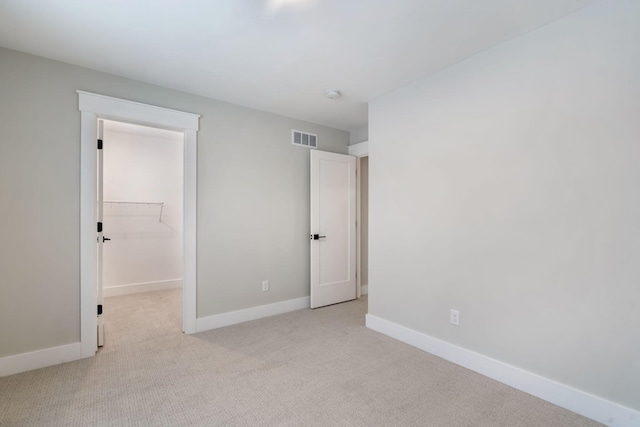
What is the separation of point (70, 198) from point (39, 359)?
4.39 feet

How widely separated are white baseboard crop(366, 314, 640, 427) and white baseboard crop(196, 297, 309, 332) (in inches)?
57.7

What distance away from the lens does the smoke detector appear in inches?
121

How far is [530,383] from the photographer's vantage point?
2066 millimetres

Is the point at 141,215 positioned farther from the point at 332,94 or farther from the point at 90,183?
the point at 332,94

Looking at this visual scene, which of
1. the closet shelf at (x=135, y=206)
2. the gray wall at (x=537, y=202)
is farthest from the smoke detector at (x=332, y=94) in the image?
the closet shelf at (x=135, y=206)

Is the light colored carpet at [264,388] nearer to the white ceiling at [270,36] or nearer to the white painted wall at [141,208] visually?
the white painted wall at [141,208]

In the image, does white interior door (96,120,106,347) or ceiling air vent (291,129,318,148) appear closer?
white interior door (96,120,106,347)

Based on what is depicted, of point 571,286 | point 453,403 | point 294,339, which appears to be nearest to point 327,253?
point 294,339

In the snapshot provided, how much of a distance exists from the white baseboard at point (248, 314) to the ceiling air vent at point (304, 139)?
Answer: 6.91ft

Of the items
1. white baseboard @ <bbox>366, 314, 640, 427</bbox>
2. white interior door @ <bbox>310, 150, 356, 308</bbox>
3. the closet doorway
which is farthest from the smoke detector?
the closet doorway

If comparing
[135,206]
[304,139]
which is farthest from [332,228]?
[135,206]

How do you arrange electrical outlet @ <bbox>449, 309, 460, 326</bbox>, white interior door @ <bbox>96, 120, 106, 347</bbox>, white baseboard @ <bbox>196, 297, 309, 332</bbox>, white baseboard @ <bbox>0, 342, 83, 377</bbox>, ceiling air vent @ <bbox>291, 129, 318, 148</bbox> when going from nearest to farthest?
1. white baseboard @ <bbox>0, 342, 83, 377</bbox>
2. electrical outlet @ <bbox>449, 309, 460, 326</bbox>
3. white interior door @ <bbox>96, 120, 106, 347</bbox>
4. white baseboard @ <bbox>196, 297, 309, 332</bbox>
5. ceiling air vent @ <bbox>291, 129, 318, 148</bbox>

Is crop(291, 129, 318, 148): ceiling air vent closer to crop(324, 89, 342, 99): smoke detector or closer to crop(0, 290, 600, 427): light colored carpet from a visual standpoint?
crop(324, 89, 342, 99): smoke detector

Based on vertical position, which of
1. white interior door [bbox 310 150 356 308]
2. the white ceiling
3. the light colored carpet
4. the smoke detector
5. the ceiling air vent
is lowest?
the light colored carpet
